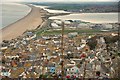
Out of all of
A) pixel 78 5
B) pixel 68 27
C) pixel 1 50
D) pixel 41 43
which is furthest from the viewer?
pixel 78 5

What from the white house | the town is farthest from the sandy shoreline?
the white house

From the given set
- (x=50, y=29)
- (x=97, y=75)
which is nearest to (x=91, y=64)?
(x=97, y=75)

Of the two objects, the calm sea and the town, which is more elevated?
the calm sea

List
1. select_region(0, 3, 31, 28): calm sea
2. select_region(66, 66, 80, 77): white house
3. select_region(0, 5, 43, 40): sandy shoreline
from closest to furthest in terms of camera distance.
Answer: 1. select_region(66, 66, 80, 77): white house
2. select_region(0, 5, 43, 40): sandy shoreline
3. select_region(0, 3, 31, 28): calm sea

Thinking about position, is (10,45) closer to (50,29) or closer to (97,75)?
(50,29)

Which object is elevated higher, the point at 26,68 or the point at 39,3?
the point at 39,3

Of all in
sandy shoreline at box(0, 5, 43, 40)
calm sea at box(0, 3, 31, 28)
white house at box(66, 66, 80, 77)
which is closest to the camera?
white house at box(66, 66, 80, 77)

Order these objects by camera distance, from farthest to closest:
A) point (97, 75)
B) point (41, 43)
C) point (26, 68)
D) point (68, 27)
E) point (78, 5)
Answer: point (78, 5) < point (68, 27) < point (41, 43) < point (26, 68) < point (97, 75)

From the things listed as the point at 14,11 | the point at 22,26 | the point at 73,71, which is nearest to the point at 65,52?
the point at 73,71

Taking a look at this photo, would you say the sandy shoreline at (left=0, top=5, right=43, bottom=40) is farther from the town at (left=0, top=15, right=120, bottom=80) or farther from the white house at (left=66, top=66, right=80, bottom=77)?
the white house at (left=66, top=66, right=80, bottom=77)
